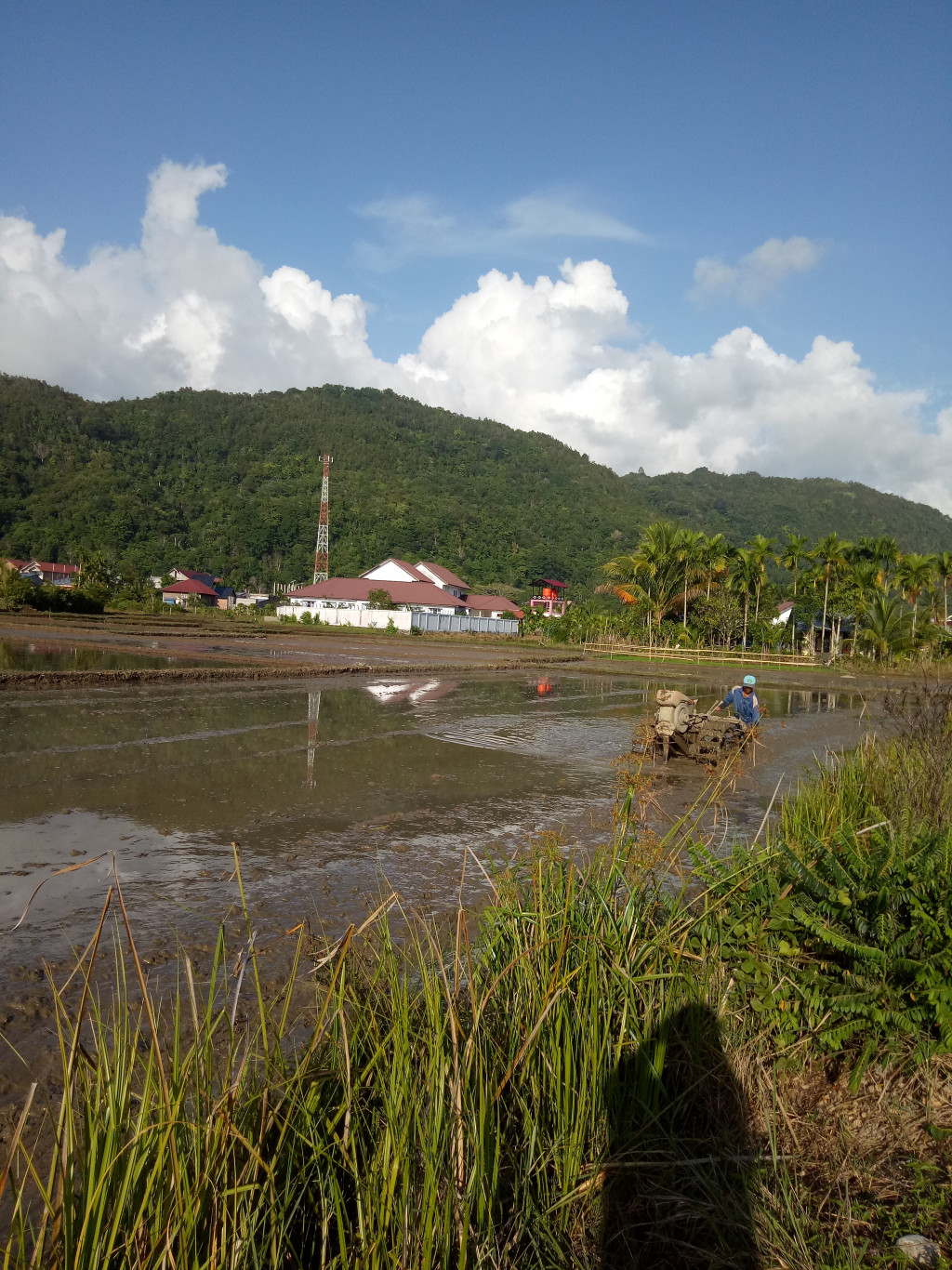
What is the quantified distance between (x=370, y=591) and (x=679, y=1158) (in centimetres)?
7336

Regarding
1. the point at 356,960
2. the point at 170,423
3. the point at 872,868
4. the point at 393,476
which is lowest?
the point at 356,960

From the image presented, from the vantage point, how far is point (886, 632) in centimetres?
4703

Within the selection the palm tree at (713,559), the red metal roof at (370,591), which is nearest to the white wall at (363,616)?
the red metal roof at (370,591)

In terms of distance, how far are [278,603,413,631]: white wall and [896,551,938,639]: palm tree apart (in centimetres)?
3665

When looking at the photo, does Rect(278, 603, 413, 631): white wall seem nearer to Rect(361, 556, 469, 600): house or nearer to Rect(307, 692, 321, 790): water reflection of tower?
Rect(361, 556, 469, 600): house

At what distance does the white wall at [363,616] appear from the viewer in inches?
2744

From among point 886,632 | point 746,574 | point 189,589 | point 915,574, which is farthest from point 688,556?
point 189,589

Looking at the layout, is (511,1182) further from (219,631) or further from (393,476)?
(393,476)

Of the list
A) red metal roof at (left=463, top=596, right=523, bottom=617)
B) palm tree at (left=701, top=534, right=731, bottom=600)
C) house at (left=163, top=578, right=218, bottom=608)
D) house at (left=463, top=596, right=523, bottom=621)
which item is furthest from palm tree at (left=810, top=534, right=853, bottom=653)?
house at (left=163, top=578, right=218, bottom=608)

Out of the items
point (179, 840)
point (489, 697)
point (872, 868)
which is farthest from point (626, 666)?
point (872, 868)

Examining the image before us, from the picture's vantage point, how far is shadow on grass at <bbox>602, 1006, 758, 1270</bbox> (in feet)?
8.63

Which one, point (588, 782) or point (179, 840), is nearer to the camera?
point (179, 840)

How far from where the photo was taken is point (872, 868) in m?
3.57

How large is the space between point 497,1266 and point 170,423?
131m
